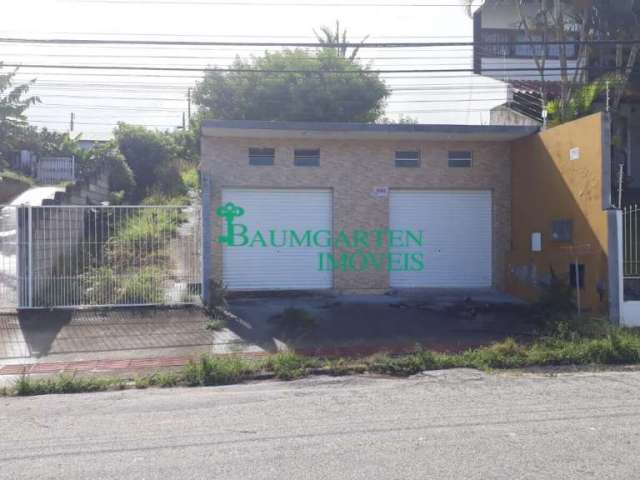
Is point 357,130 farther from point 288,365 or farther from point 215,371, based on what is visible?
point 215,371

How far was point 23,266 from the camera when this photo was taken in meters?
13.0

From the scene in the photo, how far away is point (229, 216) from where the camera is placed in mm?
15391

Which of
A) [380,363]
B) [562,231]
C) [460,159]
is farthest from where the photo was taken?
[460,159]

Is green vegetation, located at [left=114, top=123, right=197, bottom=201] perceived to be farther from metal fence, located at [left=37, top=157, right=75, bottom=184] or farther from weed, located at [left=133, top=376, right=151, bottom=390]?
weed, located at [left=133, top=376, right=151, bottom=390]

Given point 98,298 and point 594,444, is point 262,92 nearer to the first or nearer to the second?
point 98,298

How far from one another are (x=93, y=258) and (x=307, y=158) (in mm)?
5158

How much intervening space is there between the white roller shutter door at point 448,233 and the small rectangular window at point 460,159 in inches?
24.6

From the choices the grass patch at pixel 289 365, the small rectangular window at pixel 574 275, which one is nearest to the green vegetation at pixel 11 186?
the grass patch at pixel 289 365

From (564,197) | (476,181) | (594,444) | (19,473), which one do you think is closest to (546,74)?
(476,181)

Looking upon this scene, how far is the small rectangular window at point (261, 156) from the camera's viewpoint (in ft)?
50.5

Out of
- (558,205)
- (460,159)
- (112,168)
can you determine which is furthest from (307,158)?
(112,168)

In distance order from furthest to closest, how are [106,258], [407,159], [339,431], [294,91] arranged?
[294,91]
[407,159]
[106,258]
[339,431]

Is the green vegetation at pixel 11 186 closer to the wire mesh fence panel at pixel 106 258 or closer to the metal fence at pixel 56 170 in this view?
the metal fence at pixel 56 170

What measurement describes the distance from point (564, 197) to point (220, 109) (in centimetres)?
1979
